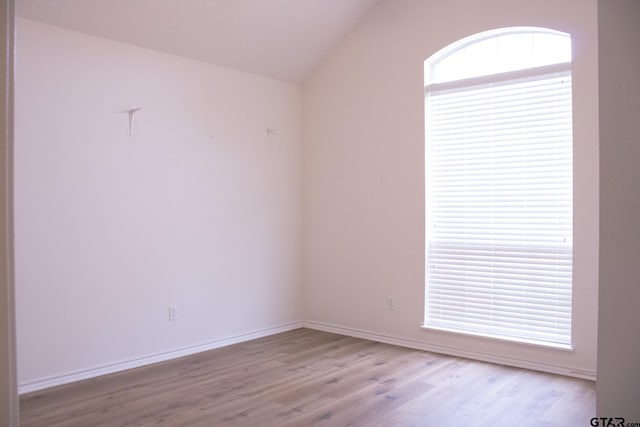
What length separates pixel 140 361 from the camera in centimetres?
423

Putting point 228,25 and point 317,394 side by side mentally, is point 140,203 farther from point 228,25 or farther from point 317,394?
point 317,394

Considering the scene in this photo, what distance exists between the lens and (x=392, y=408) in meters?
3.29

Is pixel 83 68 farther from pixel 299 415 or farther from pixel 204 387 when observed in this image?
pixel 299 415

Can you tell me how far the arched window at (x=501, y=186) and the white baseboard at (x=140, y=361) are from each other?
1.70 meters

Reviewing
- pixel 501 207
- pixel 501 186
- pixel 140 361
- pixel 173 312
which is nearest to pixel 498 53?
pixel 501 186

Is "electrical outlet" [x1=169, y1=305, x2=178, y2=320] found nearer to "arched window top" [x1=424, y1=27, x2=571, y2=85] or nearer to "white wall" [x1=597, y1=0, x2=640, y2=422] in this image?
"arched window top" [x1=424, y1=27, x2=571, y2=85]

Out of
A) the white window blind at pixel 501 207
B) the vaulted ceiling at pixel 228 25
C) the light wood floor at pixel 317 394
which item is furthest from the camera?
the white window blind at pixel 501 207

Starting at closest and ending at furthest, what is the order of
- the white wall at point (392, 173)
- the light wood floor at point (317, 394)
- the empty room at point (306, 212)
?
the light wood floor at point (317, 394)
the empty room at point (306, 212)
the white wall at point (392, 173)

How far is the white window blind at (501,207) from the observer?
4.07 meters

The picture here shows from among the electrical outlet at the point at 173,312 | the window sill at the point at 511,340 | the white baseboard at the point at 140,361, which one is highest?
the electrical outlet at the point at 173,312

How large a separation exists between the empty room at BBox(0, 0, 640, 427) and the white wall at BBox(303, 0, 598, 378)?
0.8 inches

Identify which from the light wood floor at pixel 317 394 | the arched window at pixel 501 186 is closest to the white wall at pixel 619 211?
the light wood floor at pixel 317 394

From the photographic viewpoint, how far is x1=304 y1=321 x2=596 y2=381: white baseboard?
3928 mm

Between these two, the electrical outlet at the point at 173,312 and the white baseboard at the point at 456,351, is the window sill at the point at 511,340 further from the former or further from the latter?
the electrical outlet at the point at 173,312
